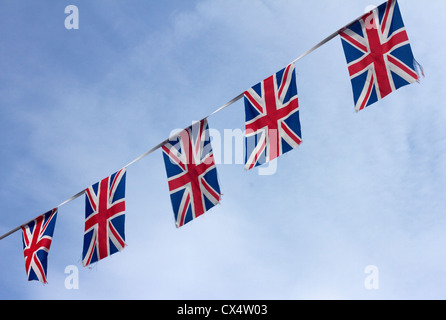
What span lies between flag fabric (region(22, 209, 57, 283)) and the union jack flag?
3.84 ft

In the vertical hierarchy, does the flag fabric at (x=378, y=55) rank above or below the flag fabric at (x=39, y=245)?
above

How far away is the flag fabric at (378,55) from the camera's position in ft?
30.2

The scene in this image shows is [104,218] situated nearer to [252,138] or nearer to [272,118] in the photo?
[252,138]

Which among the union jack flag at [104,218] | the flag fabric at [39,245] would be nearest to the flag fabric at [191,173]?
the union jack flag at [104,218]

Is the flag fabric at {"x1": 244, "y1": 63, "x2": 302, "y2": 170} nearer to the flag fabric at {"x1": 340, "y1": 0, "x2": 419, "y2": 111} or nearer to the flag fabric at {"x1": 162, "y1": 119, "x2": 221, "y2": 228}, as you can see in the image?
the flag fabric at {"x1": 162, "y1": 119, "x2": 221, "y2": 228}

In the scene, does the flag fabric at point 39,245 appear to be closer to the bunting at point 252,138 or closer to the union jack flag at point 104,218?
the bunting at point 252,138

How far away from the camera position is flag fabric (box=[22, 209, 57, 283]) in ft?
39.8

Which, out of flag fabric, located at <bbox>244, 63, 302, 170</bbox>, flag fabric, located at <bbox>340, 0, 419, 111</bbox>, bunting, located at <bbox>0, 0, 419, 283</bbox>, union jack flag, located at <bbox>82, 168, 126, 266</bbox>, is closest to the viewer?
flag fabric, located at <bbox>340, 0, 419, 111</bbox>

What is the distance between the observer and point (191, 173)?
35.4ft

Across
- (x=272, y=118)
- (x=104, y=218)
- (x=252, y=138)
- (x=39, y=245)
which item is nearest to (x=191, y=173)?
(x=252, y=138)

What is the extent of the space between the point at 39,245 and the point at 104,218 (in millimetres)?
2013

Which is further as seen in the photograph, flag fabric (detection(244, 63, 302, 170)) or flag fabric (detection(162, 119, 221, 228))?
flag fabric (detection(162, 119, 221, 228))

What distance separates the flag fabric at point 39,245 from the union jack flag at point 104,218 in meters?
1.17

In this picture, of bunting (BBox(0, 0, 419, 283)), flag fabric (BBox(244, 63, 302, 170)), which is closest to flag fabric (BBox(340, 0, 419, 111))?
bunting (BBox(0, 0, 419, 283))
